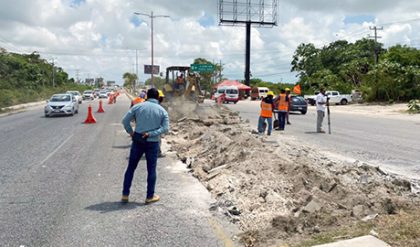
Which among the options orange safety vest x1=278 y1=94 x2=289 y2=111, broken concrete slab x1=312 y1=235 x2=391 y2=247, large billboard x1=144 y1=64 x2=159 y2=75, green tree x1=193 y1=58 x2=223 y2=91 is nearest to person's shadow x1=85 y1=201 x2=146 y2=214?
broken concrete slab x1=312 y1=235 x2=391 y2=247

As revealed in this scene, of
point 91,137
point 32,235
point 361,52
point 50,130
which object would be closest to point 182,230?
point 32,235

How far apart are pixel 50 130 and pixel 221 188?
42.5ft

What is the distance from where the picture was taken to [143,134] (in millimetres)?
6629

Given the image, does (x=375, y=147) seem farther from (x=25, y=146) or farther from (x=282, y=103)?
(x=25, y=146)

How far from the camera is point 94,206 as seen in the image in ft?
21.6

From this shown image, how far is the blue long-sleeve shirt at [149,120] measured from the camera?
670 cm

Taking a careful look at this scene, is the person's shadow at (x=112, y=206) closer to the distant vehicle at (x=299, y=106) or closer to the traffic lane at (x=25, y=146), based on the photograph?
the traffic lane at (x=25, y=146)

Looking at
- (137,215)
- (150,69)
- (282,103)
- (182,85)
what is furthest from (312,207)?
(150,69)

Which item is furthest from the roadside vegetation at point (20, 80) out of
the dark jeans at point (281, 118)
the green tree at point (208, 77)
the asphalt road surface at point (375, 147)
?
the asphalt road surface at point (375, 147)

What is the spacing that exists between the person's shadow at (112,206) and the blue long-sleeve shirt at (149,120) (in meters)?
1.03

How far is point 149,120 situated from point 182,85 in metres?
19.0

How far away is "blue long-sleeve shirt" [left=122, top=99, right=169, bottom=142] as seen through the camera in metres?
6.70

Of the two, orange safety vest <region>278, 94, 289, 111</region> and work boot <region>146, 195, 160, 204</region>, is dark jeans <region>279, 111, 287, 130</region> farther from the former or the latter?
work boot <region>146, 195, 160, 204</region>

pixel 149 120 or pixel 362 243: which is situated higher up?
pixel 149 120
